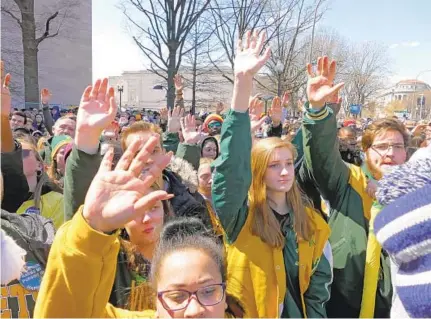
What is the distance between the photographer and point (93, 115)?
1.82 m

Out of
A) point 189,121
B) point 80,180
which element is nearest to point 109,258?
point 80,180

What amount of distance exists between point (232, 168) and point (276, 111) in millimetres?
2998

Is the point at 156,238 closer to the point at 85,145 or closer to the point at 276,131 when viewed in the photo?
the point at 85,145

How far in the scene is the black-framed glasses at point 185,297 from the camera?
4.61 feet

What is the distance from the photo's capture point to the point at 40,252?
6.16ft

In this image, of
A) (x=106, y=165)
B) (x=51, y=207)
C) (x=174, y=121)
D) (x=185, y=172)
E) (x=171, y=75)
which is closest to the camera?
(x=106, y=165)

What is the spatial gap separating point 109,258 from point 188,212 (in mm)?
1401

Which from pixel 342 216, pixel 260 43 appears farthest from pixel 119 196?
pixel 342 216

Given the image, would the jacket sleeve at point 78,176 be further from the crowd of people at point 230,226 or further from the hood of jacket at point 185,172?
the hood of jacket at point 185,172

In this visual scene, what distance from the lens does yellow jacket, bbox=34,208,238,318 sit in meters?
1.15

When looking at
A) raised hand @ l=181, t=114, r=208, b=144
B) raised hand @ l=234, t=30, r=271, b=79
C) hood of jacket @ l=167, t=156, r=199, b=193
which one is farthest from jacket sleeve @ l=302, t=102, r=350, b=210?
raised hand @ l=181, t=114, r=208, b=144

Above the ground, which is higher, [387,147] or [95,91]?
[95,91]

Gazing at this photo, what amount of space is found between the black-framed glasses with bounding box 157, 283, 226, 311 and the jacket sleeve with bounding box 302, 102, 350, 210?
4.22 feet

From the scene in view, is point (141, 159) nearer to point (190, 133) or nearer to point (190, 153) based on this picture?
point (190, 153)
